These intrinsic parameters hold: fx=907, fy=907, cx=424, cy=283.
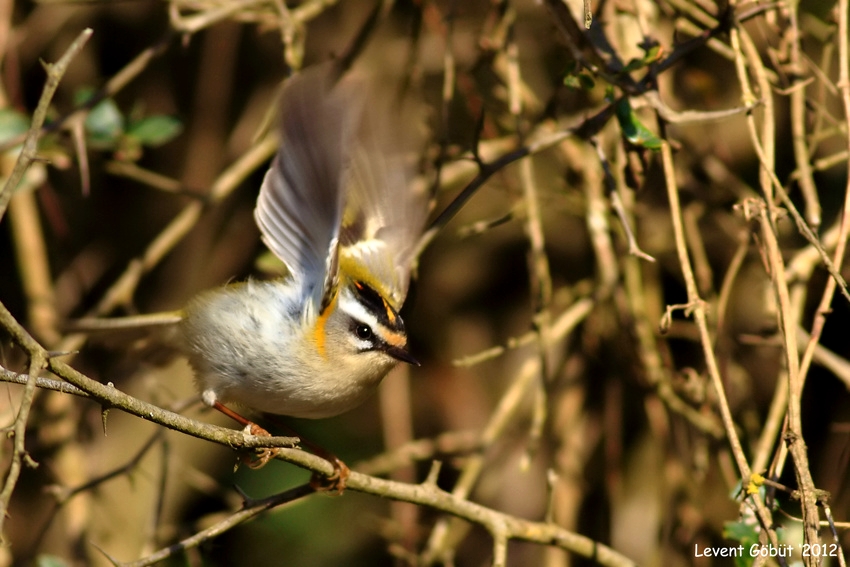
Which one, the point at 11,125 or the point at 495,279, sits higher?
the point at 495,279

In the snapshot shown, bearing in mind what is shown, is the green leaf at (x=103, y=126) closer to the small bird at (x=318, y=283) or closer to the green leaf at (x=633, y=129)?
the small bird at (x=318, y=283)

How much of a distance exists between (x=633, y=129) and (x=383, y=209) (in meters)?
0.80

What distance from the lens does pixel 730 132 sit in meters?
3.78

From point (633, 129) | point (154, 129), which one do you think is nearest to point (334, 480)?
point (633, 129)

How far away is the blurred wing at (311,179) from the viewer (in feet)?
→ 6.59

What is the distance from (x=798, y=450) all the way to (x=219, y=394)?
139 cm

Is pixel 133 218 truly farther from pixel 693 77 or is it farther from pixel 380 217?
pixel 693 77

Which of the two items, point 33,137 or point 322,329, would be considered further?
point 322,329

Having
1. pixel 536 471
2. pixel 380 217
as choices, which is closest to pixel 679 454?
pixel 536 471

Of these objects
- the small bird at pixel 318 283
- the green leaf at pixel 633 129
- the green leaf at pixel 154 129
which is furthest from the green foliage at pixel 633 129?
the green leaf at pixel 154 129

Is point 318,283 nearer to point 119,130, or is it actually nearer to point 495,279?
point 119,130

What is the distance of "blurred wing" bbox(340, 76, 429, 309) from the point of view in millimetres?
2553

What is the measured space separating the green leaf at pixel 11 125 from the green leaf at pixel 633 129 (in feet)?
6.12

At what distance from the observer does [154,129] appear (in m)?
2.94
